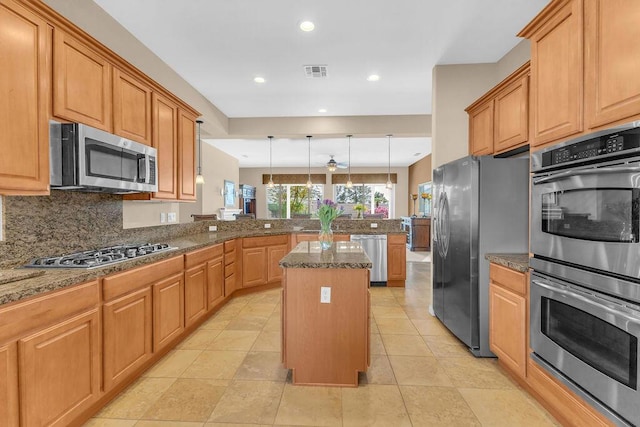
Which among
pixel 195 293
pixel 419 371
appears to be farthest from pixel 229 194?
pixel 419 371

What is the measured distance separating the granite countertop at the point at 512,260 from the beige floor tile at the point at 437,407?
0.94m

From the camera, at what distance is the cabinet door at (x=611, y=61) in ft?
4.52

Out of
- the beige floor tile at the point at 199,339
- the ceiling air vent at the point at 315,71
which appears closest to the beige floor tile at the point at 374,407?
the beige floor tile at the point at 199,339

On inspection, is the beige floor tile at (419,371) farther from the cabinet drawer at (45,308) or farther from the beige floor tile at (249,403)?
the cabinet drawer at (45,308)

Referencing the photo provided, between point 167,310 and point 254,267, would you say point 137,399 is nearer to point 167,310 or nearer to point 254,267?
point 167,310

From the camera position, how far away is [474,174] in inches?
103

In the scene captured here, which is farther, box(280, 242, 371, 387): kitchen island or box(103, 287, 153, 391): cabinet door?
box(280, 242, 371, 387): kitchen island

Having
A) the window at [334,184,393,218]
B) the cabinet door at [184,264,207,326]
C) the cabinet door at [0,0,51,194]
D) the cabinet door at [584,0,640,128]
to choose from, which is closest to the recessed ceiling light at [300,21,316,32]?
the cabinet door at [0,0,51,194]

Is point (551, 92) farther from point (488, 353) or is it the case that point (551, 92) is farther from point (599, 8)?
point (488, 353)

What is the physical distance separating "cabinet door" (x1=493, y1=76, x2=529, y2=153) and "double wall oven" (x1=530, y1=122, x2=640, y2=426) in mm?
704

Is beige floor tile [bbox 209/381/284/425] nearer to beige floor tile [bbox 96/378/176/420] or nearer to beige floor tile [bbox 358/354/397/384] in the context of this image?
beige floor tile [bbox 96/378/176/420]

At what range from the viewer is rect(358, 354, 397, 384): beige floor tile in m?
2.26

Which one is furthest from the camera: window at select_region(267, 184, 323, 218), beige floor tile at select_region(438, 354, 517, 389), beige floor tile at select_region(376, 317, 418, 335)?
window at select_region(267, 184, 323, 218)

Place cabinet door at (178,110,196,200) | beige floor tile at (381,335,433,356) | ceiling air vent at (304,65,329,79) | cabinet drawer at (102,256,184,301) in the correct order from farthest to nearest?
ceiling air vent at (304,65,329,79) → cabinet door at (178,110,196,200) → beige floor tile at (381,335,433,356) → cabinet drawer at (102,256,184,301)
